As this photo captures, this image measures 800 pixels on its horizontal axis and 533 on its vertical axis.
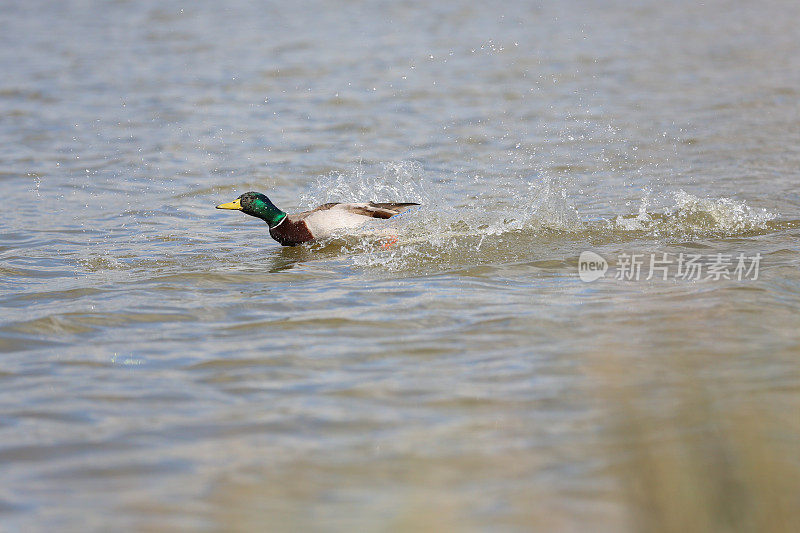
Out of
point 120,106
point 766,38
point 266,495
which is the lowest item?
point 266,495

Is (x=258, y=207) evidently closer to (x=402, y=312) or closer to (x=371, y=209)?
(x=371, y=209)

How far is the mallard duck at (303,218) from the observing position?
7750 mm

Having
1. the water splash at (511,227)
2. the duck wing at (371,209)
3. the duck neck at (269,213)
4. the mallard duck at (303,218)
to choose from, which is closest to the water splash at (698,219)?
the water splash at (511,227)

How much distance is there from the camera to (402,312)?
5.63m

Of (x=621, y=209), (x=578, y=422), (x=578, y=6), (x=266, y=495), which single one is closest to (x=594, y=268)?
(x=621, y=209)

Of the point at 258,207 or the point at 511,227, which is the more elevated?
the point at 258,207

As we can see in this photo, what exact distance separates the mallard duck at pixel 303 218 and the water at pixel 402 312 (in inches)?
8.0

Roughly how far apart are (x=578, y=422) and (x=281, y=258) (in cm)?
385

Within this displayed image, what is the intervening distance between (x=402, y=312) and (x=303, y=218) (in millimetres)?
2452

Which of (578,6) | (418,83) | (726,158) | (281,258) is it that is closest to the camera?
(281,258)

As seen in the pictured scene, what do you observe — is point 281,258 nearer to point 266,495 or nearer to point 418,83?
point 266,495

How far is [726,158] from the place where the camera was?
10656 millimetres

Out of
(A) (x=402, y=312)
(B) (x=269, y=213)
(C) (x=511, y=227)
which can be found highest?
(B) (x=269, y=213)

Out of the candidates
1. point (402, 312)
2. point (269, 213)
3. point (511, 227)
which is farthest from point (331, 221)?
point (402, 312)
